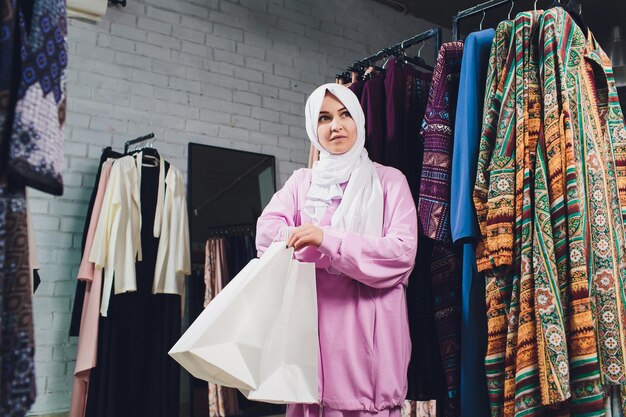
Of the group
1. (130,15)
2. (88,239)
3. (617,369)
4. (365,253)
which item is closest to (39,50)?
(365,253)

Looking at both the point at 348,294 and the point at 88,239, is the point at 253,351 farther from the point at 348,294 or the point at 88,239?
the point at 88,239

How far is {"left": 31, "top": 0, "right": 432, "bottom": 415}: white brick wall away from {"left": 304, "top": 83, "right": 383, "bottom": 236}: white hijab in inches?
73.5

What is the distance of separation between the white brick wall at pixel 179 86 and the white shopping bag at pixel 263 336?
6.75 feet

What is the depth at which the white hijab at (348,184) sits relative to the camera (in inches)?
66.9

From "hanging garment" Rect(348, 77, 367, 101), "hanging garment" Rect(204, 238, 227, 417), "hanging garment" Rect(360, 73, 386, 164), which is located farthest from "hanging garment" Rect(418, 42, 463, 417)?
"hanging garment" Rect(204, 238, 227, 417)

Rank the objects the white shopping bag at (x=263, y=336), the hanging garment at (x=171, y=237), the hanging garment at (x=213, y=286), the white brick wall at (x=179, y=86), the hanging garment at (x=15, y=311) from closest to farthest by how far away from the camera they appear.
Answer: the hanging garment at (x=15, y=311) < the white shopping bag at (x=263, y=336) < the hanging garment at (x=171, y=237) < the white brick wall at (x=179, y=86) < the hanging garment at (x=213, y=286)

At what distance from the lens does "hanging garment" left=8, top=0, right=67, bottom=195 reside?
78 cm

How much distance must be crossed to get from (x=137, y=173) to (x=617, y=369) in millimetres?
2399

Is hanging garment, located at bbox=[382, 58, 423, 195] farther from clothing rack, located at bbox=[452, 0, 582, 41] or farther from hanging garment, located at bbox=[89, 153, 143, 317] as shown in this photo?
hanging garment, located at bbox=[89, 153, 143, 317]

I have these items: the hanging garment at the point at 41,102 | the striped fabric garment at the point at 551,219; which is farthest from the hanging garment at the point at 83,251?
the hanging garment at the point at 41,102

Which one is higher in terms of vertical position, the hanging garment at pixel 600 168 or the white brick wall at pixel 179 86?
the white brick wall at pixel 179 86

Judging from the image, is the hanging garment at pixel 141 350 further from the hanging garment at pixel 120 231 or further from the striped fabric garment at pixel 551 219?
the striped fabric garment at pixel 551 219

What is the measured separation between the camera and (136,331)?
9.66ft

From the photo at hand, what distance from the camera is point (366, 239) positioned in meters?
1.60
